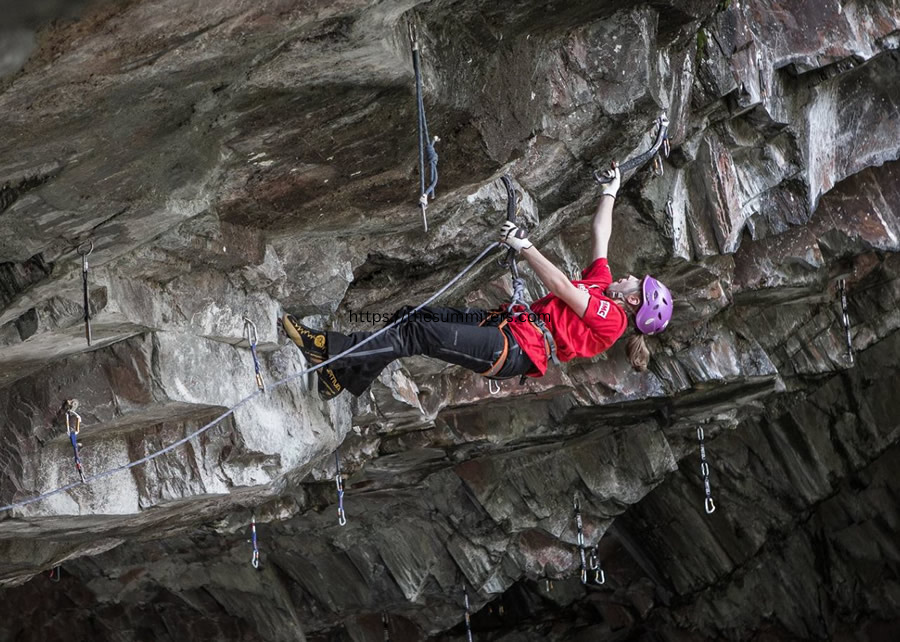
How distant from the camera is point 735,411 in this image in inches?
441

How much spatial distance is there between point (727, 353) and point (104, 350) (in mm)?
6037

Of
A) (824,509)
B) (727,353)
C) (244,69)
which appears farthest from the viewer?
(824,509)

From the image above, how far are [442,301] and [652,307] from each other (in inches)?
100

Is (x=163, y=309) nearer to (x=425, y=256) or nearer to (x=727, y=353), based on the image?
(x=425, y=256)

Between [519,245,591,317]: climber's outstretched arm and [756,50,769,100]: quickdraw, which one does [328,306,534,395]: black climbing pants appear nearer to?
[519,245,591,317]: climber's outstretched arm

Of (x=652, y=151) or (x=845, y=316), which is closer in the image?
(x=652, y=151)

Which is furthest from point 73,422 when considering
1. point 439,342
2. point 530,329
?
point 530,329

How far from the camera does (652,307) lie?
6133mm

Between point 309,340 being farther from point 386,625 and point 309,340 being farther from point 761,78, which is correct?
point 386,625

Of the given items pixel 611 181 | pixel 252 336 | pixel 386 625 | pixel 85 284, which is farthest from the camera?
pixel 386 625

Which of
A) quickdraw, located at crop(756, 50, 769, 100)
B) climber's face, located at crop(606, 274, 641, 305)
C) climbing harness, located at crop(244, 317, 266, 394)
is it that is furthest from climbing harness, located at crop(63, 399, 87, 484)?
quickdraw, located at crop(756, 50, 769, 100)

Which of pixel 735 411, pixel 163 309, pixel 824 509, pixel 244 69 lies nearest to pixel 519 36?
pixel 244 69

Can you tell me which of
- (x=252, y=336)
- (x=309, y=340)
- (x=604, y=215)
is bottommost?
(x=309, y=340)

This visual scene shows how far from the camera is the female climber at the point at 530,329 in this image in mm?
6070
